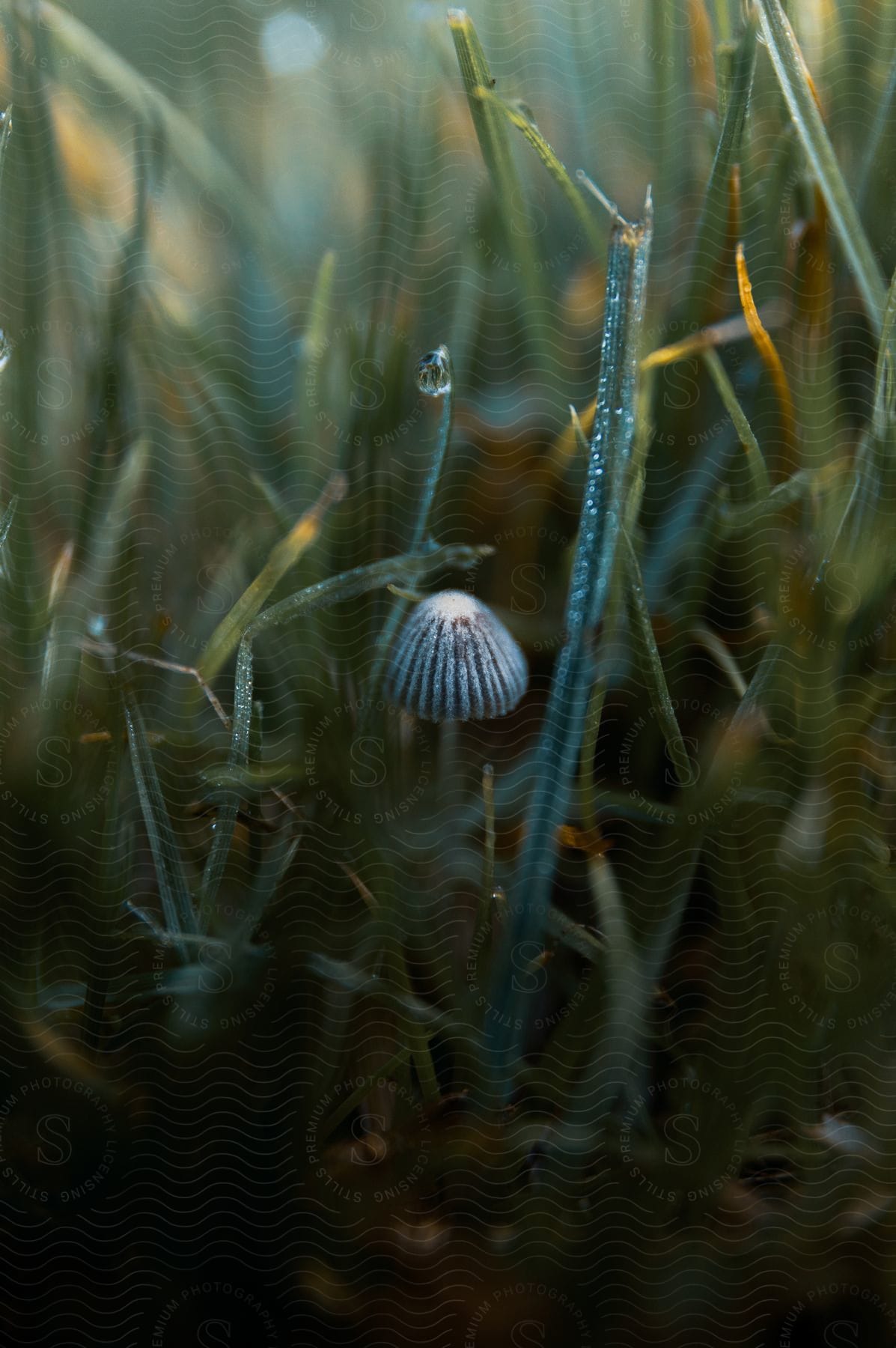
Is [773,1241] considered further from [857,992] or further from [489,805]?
[489,805]

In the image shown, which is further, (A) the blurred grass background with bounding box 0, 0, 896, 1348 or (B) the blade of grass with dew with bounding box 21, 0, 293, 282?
(B) the blade of grass with dew with bounding box 21, 0, 293, 282

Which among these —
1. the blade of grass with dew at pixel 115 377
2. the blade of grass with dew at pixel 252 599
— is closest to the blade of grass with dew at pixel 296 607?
the blade of grass with dew at pixel 252 599

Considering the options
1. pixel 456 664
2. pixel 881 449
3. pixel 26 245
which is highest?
pixel 26 245

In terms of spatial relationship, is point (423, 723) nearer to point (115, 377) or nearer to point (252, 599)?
point (252, 599)

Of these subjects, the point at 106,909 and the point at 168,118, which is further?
the point at 168,118

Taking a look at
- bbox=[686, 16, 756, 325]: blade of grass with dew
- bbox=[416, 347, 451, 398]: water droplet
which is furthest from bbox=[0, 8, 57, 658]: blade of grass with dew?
bbox=[686, 16, 756, 325]: blade of grass with dew

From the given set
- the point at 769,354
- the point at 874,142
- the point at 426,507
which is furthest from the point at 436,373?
the point at 874,142

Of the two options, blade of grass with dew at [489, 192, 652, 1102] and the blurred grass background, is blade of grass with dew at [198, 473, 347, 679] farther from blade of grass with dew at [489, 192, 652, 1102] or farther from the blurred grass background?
blade of grass with dew at [489, 192, 652, 1102]

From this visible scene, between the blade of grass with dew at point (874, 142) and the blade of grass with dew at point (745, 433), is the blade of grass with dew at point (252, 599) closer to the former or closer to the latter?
the blade of grass with dew at point (745, 433)
